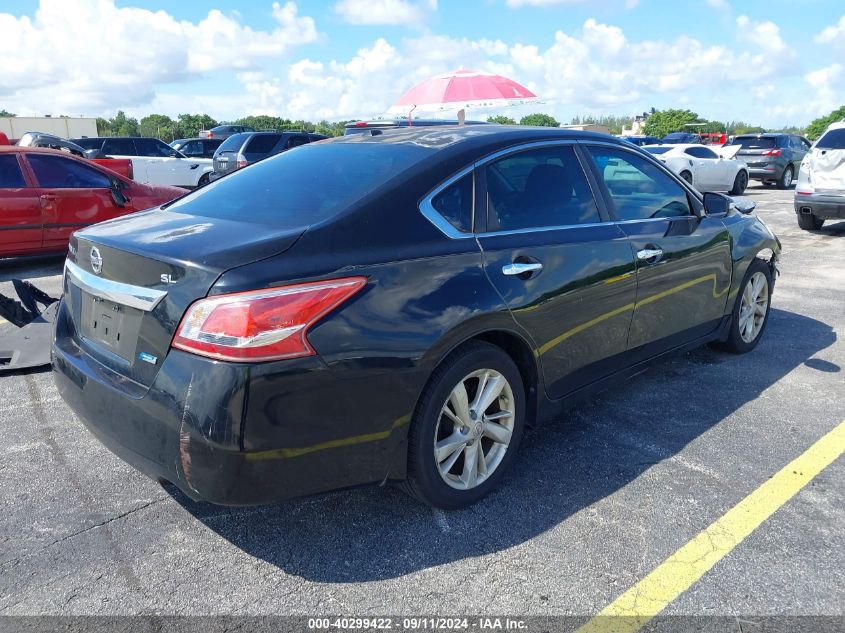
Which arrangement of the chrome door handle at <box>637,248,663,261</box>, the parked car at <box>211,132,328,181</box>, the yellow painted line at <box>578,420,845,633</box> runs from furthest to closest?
1. the parked car at <box>211,132,328,181</box>
2. the chrome door handle at <box>637,248,663,261</box>
3. the yellow painted line at <box>578,420,845,633</box>

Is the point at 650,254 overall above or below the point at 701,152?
below

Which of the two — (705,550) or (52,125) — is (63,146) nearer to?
(705,550)

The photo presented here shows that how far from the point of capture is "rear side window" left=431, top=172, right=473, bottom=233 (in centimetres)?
288

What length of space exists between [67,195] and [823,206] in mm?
10562

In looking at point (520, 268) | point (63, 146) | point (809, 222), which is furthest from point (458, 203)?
point (63, 146)

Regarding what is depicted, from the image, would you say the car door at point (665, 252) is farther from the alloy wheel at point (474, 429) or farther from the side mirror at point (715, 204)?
the alloy wheel at point (474, 429)

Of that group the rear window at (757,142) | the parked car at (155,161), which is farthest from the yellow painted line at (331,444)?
the rear window at (757,142)

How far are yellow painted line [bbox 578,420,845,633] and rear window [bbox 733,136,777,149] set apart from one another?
64.7ft

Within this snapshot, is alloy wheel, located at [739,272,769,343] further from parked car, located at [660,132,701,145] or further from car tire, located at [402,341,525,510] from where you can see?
parked car, located at [660,132,701,145]

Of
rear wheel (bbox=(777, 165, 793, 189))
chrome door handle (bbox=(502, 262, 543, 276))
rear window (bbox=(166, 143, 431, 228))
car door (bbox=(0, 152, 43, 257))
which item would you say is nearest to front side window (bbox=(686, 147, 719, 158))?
rear wheel (bbox=(777, 165, 793, 189))

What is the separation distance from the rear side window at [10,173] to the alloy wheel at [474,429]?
23.5 ft

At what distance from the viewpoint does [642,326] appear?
3787 millimetres

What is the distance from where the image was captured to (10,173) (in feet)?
26.0

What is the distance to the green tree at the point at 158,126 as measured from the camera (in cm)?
6619
